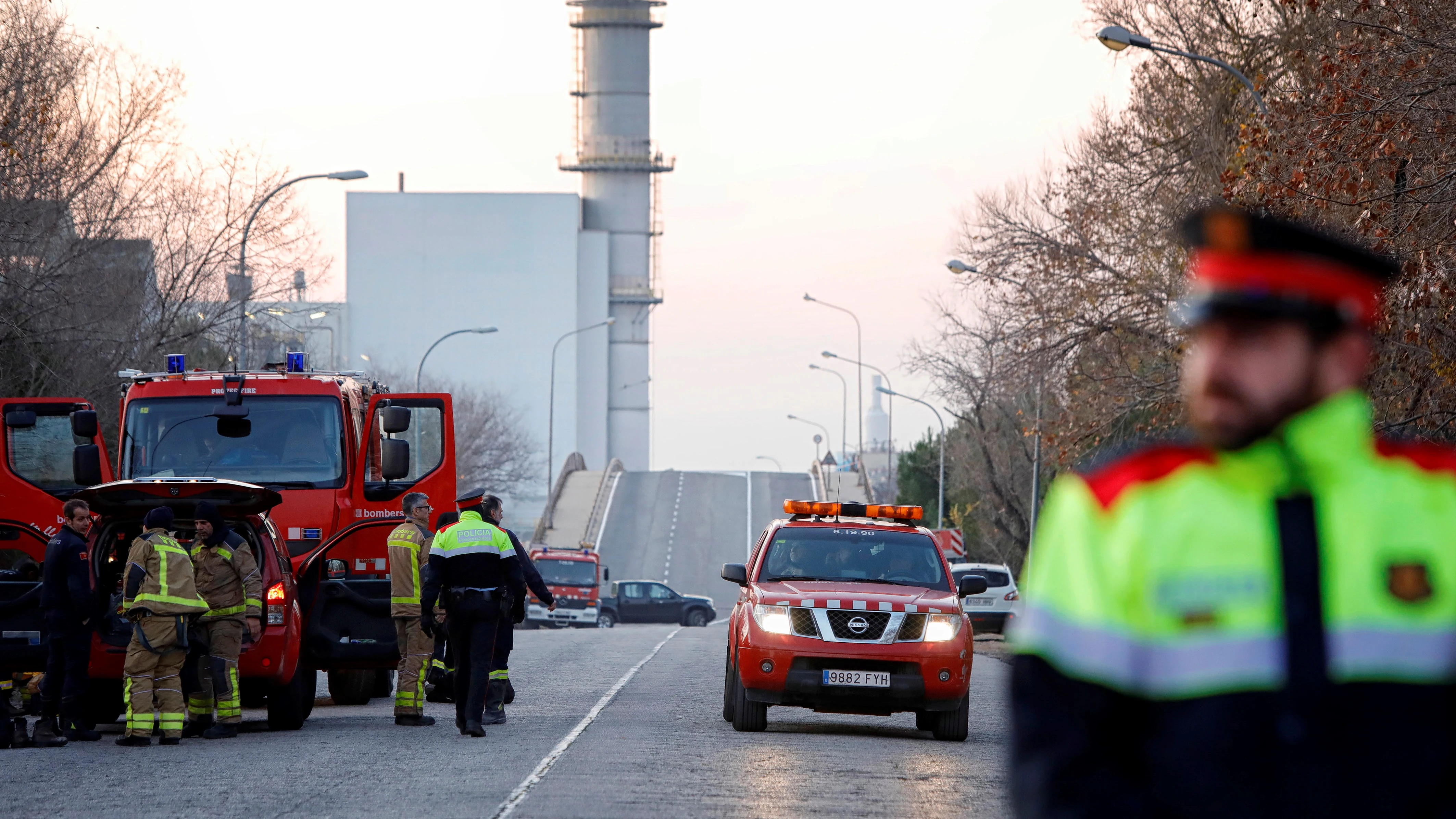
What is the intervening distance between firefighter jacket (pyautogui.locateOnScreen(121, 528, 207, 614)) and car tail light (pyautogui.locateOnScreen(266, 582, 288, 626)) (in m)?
0.83

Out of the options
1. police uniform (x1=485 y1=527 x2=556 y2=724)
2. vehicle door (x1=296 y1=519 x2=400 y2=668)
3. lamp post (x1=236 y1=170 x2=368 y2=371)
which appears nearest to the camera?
police uniform (x1=485 y1=527 x2=556 y2=724)

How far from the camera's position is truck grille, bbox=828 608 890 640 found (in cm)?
1374

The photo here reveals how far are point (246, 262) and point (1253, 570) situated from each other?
33777 millimetres

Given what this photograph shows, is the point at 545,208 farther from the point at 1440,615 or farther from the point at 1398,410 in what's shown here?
the point at 1440,615

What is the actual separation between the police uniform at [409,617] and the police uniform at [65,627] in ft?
8.09

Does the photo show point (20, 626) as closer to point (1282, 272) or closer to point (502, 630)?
point (502, 630)

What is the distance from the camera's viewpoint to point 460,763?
37.9 ft

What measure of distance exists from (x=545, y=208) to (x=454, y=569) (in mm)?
97078

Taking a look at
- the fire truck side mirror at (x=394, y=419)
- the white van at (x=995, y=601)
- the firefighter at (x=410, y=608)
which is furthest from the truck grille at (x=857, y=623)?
the white van at (x=995, y=601)

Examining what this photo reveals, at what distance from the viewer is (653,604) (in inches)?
2063

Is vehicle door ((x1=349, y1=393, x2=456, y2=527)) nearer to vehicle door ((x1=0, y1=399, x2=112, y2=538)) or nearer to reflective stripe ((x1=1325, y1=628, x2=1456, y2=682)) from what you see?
vehicle door ((x1=0, y1=399, x2=112, y2=538))

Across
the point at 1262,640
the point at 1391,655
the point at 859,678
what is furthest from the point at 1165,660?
the point at 859,678

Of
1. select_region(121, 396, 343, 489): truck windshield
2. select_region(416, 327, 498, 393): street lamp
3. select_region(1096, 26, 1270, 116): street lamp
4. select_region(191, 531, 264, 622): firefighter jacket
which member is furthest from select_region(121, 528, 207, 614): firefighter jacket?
select_region(416, 327, 498, 393): street lamp

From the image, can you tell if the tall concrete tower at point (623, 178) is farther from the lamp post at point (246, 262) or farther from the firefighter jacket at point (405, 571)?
the firefighter jacket at point (405, 571)
